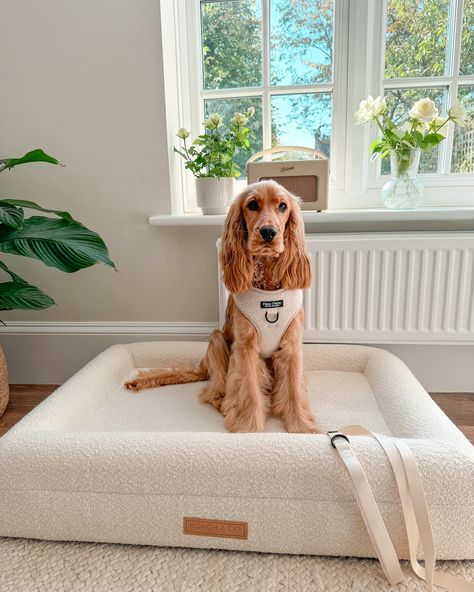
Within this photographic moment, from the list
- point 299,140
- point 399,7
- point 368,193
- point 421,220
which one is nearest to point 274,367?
point 421,220

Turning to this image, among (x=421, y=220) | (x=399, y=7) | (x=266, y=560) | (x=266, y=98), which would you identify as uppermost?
(x=399, y=7)

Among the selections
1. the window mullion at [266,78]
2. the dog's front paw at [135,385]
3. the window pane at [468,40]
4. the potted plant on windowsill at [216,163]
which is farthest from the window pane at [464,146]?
the dog's front paw at [135,385]

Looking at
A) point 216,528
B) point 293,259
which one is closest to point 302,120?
point 293,259

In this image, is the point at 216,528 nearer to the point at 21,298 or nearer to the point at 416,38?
the point at 21,298

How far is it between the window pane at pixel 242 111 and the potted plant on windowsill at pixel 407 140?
454 mm

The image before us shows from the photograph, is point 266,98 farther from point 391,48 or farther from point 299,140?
point 391,48

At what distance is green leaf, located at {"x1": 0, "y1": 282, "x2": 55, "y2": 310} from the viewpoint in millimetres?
1365

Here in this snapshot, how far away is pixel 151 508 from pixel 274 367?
51 centimetres

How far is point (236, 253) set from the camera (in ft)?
3.64

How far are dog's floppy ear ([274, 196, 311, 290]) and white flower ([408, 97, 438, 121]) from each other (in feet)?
2.34

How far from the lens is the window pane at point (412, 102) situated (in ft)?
5.60

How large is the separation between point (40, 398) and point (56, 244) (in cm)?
78

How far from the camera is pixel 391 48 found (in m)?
1.68

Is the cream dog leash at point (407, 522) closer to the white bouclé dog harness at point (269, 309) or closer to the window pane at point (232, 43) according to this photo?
the white bouclé dog harness at point (269, 309)
